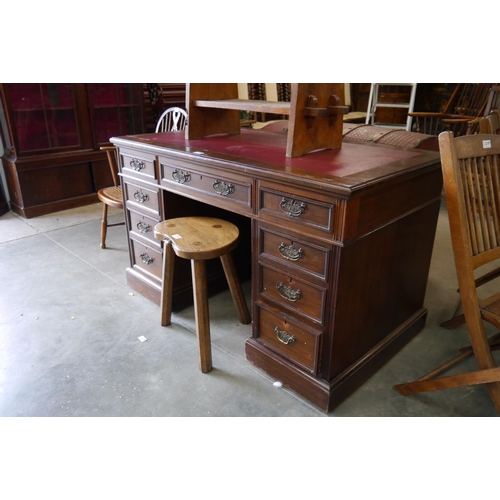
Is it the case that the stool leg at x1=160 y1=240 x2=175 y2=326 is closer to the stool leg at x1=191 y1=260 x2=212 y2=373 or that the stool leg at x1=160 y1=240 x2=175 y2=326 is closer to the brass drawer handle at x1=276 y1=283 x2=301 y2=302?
the stool leg at x1=191 y1=260 x2=212 y2=373

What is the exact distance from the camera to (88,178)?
4.12 m

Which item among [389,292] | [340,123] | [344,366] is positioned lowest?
[344,366]

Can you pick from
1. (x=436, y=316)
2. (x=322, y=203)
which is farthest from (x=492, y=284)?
(x=322, y=203)

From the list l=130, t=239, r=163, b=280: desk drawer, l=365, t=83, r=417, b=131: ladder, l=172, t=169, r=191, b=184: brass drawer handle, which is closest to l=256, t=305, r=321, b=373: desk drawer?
l=172, t=169, r=191, b=184: brass drawer handle

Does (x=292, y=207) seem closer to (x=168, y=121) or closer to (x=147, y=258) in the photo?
(x=147, y=258)

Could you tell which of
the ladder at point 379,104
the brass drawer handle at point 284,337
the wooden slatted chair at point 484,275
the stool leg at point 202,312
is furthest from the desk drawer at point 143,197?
the ladder at point 379,104

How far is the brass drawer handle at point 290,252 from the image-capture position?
58.0 inches

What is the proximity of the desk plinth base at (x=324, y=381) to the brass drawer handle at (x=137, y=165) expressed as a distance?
1.02 meters

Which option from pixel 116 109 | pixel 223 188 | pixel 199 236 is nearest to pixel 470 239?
pixel 223 188

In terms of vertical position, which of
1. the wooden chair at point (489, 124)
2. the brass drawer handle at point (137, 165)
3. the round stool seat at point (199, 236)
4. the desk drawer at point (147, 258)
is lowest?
the desk drawer at point (147, 258)

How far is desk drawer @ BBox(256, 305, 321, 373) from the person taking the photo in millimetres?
1559

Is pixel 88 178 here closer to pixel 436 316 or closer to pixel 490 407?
pixel 436 316

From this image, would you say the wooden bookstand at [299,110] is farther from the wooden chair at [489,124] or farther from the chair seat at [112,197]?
the chair seat at [112,197]

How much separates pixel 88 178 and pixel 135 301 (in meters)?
2.20
